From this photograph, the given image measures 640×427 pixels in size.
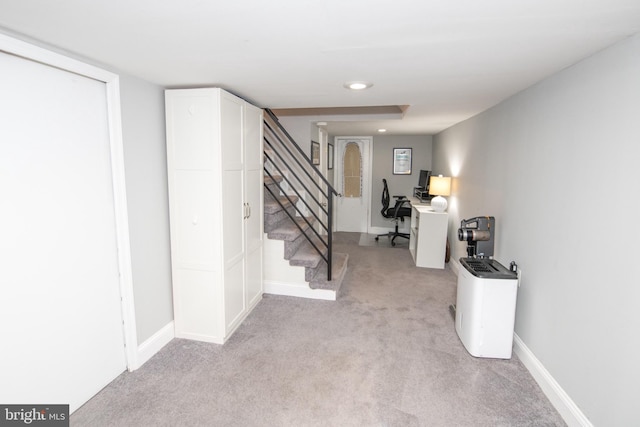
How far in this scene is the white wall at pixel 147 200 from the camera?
218 centimetres

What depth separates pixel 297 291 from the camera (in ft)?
11.8

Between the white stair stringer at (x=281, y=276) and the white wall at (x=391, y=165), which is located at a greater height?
the white wall at (x=391, y=165)

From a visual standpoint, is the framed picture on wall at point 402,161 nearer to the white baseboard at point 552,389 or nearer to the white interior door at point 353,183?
the white interior door at point 353,183

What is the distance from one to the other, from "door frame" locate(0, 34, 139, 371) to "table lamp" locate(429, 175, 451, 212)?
3.82 meters

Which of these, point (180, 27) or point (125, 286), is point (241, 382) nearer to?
point (125, 286)

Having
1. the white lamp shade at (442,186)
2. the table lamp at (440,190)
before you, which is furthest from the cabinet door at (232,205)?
the white lamp shade at (442,186)

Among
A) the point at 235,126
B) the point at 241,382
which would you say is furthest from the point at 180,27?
the point at 241,382

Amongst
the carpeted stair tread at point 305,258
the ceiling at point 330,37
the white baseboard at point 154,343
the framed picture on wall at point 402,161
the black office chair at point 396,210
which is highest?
the ceiling at point 330,37

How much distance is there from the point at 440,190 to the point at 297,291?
264cm

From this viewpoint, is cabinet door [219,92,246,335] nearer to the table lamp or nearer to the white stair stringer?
the white stair stringer

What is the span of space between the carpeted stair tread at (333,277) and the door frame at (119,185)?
5.73 feet

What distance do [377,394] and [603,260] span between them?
4.74 feet

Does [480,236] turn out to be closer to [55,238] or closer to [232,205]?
[232,205]

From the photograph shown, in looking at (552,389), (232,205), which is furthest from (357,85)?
(552,389)
